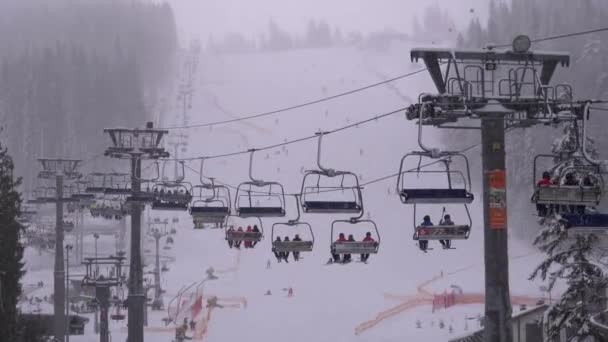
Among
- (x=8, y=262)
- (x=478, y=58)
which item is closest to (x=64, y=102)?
(x=8, y=262)

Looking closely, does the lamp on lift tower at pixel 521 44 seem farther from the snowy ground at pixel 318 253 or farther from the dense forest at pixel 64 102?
the dense forest at pixel 64 102

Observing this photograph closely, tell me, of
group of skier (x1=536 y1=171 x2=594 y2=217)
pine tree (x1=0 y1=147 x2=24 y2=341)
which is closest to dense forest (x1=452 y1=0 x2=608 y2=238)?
pine tree (x1=0 y1=147 x2=24 y2=341)

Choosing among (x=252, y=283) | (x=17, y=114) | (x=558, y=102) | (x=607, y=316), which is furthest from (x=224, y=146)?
(x=558, y=102)

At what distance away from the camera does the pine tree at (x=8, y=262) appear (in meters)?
22.2

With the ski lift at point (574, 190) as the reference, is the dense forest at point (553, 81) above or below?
above

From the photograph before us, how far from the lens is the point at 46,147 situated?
68.2m

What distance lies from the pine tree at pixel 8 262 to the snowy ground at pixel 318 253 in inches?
337

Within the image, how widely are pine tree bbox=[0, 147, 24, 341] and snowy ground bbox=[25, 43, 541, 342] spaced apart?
337 inches

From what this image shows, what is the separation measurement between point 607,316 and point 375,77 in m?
99.2

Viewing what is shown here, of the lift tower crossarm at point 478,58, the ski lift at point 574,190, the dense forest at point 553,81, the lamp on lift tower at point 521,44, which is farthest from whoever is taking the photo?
the dense forest at point 553,81

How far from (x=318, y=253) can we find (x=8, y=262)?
2927cm

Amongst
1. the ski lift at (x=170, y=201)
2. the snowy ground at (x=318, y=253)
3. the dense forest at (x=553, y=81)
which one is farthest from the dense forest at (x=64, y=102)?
the ski lift at (x=170, y=201)

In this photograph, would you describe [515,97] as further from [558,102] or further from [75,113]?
[75,113]

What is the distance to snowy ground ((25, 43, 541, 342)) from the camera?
33875mm
